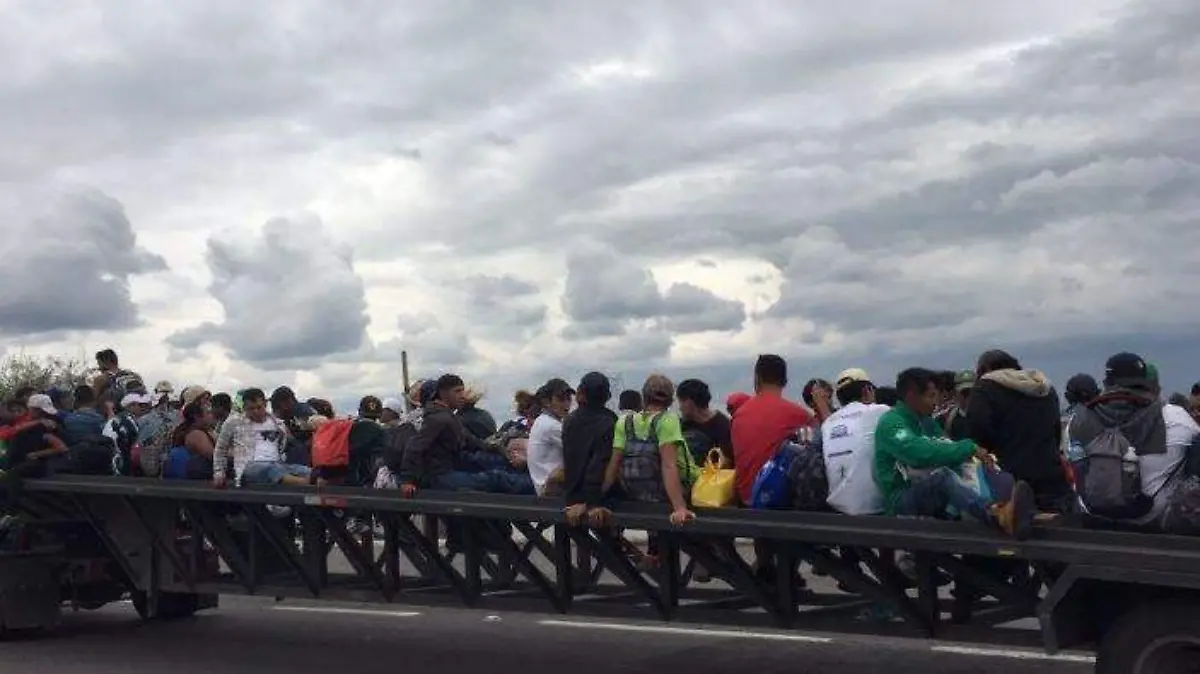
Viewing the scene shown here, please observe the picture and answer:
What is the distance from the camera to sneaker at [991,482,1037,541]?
5.90 m

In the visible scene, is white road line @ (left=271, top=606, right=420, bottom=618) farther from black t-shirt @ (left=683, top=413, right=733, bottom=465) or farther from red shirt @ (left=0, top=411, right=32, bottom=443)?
black t-shirt @ (left=683, top=413, right=733, bottom=465)

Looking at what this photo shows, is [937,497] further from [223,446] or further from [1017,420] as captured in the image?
[223,446]

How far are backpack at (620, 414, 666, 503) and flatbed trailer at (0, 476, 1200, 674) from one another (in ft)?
0.66

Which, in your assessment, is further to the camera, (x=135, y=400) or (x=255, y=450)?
(x=135, y=400)

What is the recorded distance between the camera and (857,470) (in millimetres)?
6867

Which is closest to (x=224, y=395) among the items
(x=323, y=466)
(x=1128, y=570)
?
(x=323, y=466)

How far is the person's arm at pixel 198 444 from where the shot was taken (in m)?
10.1

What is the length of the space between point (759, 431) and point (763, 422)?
0.05 meters

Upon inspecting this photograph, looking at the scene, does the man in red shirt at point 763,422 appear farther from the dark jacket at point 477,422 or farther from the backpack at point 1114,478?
the dark jacket at point 477,422

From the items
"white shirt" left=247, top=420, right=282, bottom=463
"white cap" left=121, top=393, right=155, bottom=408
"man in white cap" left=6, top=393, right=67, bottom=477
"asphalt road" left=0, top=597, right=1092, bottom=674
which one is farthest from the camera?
"white cap" left=121, top=393, right=155, bottom=408

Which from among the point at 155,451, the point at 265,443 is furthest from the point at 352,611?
the point at 265,443

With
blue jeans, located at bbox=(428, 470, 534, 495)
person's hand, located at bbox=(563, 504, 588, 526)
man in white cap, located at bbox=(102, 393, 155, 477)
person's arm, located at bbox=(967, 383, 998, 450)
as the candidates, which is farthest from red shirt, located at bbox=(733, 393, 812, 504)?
man in white cap, located at bbox=(102, 393, 155, 477)

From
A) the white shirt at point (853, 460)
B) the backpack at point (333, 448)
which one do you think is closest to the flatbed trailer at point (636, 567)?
the white shirt at point (853, 460)

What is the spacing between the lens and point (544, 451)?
8719 mm
